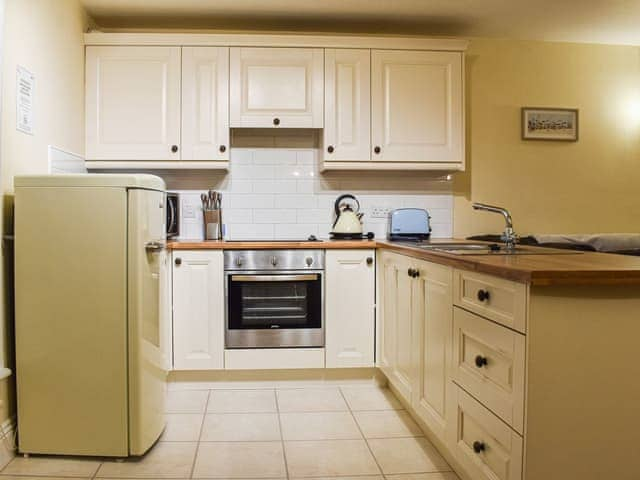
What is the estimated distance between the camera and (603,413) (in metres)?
1.39

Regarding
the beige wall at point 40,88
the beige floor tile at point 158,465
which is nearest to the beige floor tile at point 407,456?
the beige floor tile at point 158,465

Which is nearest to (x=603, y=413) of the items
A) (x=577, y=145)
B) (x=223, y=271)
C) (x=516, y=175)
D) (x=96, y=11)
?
(x=223, y=271)

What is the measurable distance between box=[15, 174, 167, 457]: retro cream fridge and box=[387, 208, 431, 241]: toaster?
1800mm

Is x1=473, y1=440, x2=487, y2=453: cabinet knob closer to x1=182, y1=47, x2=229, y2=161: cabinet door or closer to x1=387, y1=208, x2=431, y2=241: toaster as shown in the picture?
x1=387, y1=208, x2=431, y2=241: toaster

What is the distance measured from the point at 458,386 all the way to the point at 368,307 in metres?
1.31

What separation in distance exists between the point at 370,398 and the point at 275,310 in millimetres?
741

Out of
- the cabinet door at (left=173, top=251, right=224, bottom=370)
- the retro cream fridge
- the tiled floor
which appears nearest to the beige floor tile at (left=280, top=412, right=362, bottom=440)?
the tiled floor

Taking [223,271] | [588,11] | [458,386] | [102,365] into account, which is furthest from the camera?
A: [588,11]

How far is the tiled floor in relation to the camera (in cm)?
208

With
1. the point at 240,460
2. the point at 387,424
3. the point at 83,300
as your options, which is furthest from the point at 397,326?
the point at 83,300

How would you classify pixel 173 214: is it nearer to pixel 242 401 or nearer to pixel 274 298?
pixel 274 298

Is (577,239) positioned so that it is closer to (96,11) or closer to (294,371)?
(294,371)

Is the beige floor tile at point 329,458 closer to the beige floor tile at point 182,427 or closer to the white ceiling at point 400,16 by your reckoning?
the beige floor tile at point 182,427

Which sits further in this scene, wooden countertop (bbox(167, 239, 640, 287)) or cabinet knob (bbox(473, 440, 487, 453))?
cabinet knob (bbox(473, 440, 487, 453))
